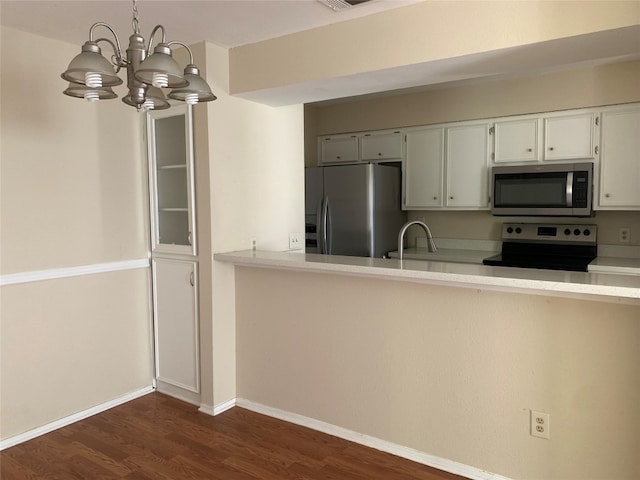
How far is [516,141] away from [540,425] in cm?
244

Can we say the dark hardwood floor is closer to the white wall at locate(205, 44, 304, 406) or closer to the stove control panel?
the white wall at locate(205, 44, 304, 406)

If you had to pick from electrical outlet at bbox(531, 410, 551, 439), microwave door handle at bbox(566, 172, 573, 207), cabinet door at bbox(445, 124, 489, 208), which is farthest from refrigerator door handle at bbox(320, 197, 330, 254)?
electrical outlet at bbox(531, 410, 551, 439)

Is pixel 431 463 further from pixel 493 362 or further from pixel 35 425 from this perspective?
pixel 35 425

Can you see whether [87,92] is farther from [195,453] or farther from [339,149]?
Result: [339,149]

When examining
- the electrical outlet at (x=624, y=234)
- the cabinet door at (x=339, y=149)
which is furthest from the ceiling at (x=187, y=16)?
the electrical outlet at (x=624, y=234)

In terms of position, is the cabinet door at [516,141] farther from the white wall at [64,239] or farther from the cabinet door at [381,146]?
the white wall at [64,239]

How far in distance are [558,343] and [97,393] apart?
271 centimetres

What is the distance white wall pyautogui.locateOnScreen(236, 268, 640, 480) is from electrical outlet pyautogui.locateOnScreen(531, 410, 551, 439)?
26mm

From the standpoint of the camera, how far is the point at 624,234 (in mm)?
3719

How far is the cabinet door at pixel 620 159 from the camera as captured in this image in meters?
3.44

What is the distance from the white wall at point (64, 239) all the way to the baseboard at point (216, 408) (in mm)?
575

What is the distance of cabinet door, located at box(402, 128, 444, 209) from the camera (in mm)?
4273

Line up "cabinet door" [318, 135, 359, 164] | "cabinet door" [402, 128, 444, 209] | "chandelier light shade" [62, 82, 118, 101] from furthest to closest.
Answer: "cabinet door" [318, 135, 359, 164]
"cabinet door" [402, 128, 444, 209]
"chandelier light shade" [62, 82, 118, 101]

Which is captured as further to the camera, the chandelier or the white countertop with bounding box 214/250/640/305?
the white countertop with bounding box 214/250/640/305
